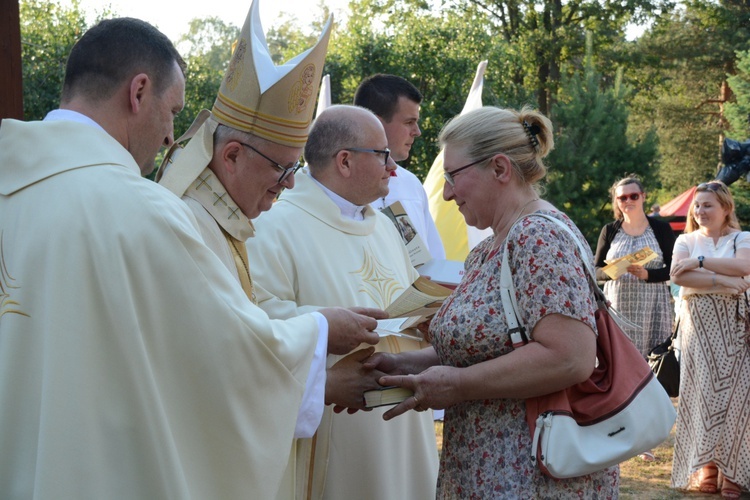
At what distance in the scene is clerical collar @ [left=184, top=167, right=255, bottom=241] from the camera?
296 centimetres

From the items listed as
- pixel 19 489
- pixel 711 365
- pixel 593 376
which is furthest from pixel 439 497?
pixel 711 365

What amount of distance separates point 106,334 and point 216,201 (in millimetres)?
955

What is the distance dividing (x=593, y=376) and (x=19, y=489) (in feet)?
5.22

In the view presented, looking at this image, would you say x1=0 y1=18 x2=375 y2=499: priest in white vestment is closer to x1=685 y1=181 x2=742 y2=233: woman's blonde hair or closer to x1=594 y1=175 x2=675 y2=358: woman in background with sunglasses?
x1=685 y1=181 x2=742 y2=233: woman's blonde hair

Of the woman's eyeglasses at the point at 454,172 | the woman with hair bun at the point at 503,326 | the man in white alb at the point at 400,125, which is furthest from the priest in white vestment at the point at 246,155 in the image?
the man in white alb at the point at 400,125

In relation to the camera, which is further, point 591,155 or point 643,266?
point 591,155

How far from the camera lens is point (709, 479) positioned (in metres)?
6.82

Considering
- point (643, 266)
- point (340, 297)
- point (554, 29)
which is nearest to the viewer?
point (340, 297)

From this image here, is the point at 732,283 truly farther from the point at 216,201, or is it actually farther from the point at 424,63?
the point at 424,63

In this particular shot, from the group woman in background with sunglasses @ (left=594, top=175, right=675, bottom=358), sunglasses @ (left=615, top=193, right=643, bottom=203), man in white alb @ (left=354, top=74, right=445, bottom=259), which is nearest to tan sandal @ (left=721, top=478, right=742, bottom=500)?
woman in background with sunglasses @ (left=594, top=175, right=675, bottom=358)

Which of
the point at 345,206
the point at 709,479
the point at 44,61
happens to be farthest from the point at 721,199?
the point at 44,61

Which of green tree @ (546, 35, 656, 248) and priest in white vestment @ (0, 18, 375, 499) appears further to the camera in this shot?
green tree @ (546, 35, 656, 248)

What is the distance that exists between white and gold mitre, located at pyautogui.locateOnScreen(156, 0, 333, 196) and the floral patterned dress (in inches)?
33.3

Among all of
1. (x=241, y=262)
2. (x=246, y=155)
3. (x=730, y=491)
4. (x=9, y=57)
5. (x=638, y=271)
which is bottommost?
(x=730, y=491)
